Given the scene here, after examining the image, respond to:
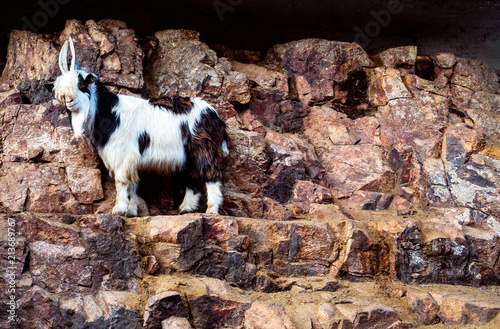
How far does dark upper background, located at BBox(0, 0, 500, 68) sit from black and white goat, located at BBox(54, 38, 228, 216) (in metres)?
1.84

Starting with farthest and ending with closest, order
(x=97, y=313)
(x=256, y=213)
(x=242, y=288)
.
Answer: (x=256, y=213) < (x=242, y=288) < (x=97, y=313)

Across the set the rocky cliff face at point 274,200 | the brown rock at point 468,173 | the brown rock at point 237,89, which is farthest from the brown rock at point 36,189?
the brown rock at point 468,173

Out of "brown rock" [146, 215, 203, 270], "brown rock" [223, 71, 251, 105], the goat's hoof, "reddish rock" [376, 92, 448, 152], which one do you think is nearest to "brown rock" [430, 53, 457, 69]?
"reddish rock" [376, 92, 448, 152]

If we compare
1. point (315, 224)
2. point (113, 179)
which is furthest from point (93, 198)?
point (315, 224)

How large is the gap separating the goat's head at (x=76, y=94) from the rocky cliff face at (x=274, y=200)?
333mm

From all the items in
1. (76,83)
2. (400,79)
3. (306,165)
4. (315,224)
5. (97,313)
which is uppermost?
(400,79)

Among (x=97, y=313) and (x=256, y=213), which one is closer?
(x=97, y=313)

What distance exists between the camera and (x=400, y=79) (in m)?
7.35

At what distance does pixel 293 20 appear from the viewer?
8250mm

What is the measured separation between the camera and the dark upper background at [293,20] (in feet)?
23.7

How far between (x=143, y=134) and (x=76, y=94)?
0.75m

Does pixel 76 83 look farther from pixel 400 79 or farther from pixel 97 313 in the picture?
pixel 400 79

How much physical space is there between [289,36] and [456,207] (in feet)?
11.8

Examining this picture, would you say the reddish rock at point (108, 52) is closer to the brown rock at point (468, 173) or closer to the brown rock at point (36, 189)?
the brown rock at point (36, 189)
